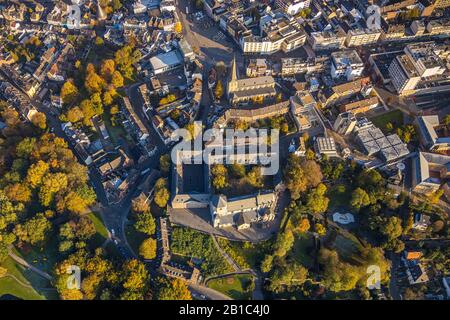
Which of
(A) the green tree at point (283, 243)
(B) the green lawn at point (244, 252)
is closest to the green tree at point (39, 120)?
(B) the green lawn at point (244, 252)

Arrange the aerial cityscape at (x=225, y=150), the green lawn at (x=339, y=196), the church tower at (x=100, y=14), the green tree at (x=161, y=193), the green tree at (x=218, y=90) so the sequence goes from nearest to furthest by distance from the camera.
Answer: the aerial cityscape at (x=225, y=150) → the green tree at (x=161, y=193) → the green lawn at (x=339, y=196) → the green tree at (x=218, y=90) → the church tower at (x=100, y=14)

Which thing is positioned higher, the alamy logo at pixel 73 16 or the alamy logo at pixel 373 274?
the alamy logo at pixel 73 16

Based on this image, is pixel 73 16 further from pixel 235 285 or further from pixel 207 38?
pixel 235 285

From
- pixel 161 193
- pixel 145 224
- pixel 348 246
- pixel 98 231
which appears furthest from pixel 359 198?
pixel 98 231

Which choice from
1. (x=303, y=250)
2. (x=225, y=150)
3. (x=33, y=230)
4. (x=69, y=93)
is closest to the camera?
(x=33, y=230)

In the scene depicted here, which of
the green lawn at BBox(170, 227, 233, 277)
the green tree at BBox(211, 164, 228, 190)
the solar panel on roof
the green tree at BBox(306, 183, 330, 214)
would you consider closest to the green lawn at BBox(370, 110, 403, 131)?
the solar panel on roof

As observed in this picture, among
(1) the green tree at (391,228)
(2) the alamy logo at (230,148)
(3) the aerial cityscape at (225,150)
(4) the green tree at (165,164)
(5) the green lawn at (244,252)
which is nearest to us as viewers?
(3) the aerial cityscape at (225,150)

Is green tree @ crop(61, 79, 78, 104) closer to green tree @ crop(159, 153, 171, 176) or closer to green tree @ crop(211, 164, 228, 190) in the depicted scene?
green tree @ crop(159, 153, 171, 176)

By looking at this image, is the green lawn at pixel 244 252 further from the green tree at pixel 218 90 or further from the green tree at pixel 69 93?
the green tree at pixel 69 93
